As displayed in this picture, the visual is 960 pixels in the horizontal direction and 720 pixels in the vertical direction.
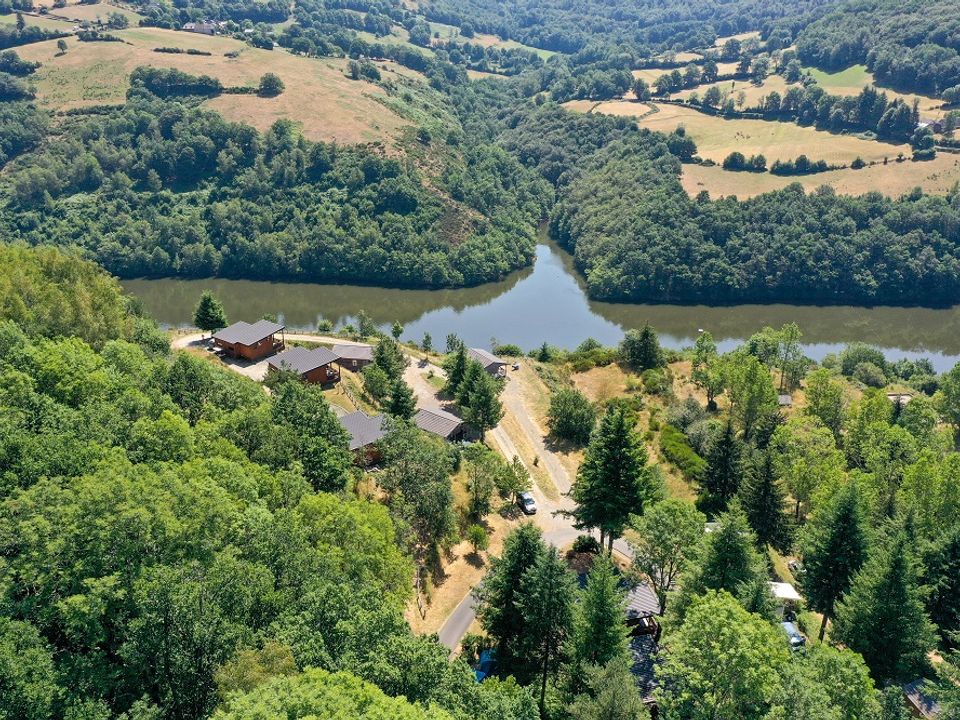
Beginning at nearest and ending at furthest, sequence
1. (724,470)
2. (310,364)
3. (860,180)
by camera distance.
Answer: (724,470)
(310,364)
(860,180)

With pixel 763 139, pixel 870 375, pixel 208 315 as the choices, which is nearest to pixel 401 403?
pixel 208 315

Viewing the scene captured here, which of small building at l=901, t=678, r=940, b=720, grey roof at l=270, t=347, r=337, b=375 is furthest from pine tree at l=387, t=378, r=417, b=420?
small building at l=901, t=678, r=940, b=720

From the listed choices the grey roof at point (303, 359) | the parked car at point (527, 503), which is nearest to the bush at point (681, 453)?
the parked car at point (527, 503)

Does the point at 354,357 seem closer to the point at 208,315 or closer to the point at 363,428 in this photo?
the point at 208,315

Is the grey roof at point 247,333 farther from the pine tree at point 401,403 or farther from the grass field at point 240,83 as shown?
the grass field at point 240,83

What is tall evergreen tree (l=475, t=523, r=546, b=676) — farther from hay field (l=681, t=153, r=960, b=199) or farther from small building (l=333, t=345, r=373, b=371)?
hay field (l=681, t=153, r=960, b=199)
